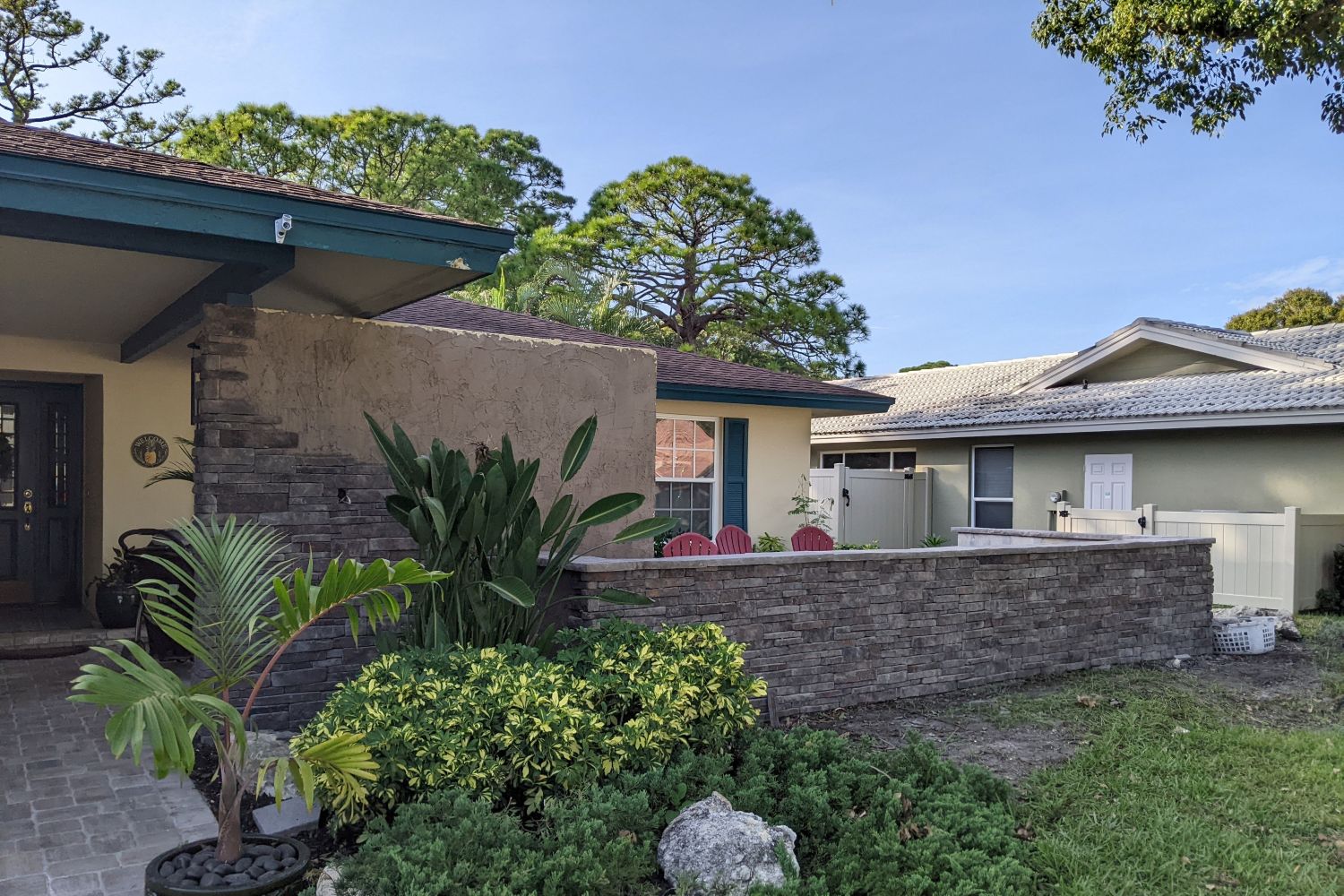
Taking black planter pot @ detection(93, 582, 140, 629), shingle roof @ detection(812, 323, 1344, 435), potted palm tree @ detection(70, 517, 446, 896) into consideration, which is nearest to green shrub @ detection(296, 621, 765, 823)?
potted palm tree @ detection(70, 517, 446, 896)

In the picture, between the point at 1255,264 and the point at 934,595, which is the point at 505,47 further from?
the point at 1255,264

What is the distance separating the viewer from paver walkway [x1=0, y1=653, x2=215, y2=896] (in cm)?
350

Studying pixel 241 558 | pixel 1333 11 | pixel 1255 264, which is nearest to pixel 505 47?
pixel 1333 11

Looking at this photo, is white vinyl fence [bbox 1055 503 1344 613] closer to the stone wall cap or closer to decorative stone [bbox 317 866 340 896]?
the stone wall cap

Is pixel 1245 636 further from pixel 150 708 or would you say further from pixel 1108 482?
pixel 150 708

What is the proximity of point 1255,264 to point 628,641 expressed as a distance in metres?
28.3

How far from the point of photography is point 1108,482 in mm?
14289

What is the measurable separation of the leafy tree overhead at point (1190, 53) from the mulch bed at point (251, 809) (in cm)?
1259

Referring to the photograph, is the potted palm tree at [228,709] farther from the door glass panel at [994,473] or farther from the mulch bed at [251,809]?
the door glass panel at [994,473]

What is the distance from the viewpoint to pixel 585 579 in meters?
5.17

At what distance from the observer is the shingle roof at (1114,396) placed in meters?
Result: 12.4

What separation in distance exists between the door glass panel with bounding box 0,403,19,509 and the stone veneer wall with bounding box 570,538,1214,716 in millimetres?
6779

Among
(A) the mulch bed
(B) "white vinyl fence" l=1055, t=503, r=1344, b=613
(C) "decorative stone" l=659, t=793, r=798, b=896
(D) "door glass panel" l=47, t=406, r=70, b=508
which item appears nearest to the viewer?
(C) "decorative stone" l=659, t=793, r=798, b=896

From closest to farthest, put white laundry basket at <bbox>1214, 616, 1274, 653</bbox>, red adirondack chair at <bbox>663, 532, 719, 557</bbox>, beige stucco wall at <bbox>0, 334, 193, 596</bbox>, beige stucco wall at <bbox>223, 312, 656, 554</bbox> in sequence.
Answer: beige stucco wall at <bbox>223, 312, 656, 554</bbox> < red adirondack chair at <bbox>663, 532, 719, 557</bbox> < beige stucco wall at <bbox>0, 334, 193, 596</bbox> < white laundry basket at <bbox>1214, 616, 1274, 653</bbox>
